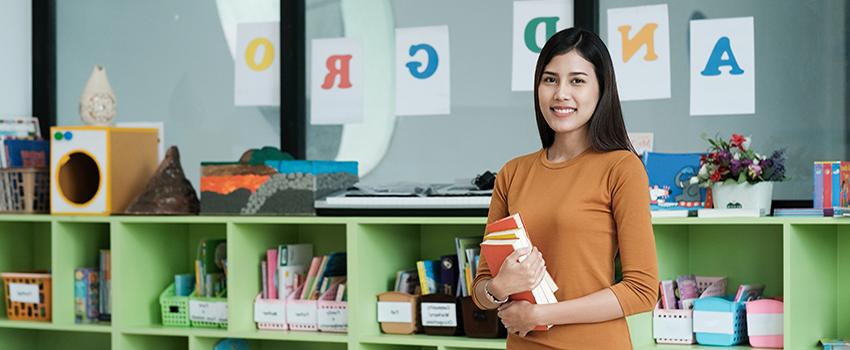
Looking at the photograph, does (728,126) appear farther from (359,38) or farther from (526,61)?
(359,38)

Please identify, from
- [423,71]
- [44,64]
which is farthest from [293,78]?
[44,64]

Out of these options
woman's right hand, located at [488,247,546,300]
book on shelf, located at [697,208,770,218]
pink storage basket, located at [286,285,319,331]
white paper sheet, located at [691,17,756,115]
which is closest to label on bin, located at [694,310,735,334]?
book on shelf, located at [697,208,770,218]

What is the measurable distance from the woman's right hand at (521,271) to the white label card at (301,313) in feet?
5.18

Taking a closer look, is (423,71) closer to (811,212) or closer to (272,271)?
(272,271)

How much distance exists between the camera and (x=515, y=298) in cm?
180

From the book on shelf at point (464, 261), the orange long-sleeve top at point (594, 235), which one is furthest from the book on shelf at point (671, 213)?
the orange long-sleeve top at point (594, 235)

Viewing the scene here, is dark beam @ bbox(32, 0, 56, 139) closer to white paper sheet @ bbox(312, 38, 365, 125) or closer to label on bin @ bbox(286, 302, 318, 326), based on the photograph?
white paper sheet @ bbox(312, 38, 365, 125)

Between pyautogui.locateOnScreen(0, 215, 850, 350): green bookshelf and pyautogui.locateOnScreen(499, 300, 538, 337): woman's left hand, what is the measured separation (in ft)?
3.62

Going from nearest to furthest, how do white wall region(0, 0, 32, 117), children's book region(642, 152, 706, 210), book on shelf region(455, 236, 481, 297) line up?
children's book region(642, 152, 706, 210), book on shelf region(455, 236, 481, 297), white wall region(0, 0, 32, 117)

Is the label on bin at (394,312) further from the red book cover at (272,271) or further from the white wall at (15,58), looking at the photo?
the white wall at (15,58)

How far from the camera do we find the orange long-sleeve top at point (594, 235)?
175 centimetres

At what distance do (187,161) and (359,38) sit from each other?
756 mm

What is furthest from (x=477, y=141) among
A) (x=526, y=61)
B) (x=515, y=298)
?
(x=515, y=298)

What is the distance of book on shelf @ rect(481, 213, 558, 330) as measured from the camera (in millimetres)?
1749
